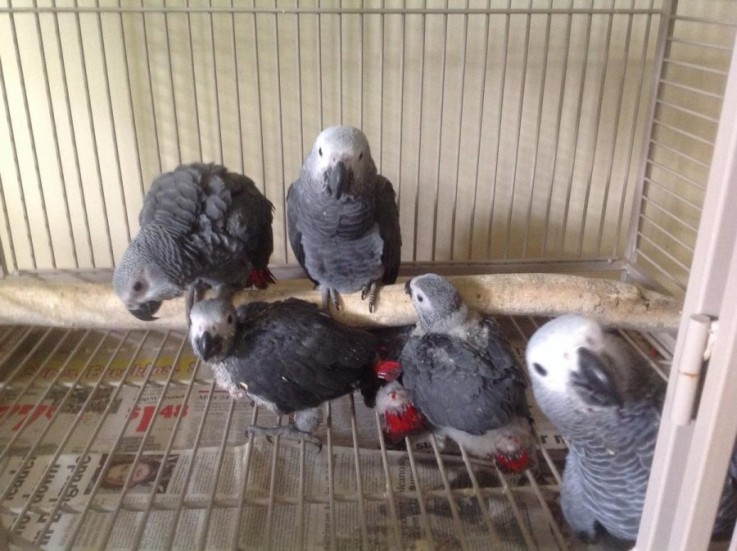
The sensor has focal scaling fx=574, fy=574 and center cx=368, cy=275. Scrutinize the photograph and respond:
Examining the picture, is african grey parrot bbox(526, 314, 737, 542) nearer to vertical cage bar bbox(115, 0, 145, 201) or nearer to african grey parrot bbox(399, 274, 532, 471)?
african grey parrot bbox(399, 274, 532, 471)

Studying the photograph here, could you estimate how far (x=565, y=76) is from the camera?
1.50 metres

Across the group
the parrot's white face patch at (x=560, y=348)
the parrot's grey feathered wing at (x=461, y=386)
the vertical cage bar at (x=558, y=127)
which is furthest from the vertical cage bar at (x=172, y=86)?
the parrot's white face patch at (x=560, y=348)

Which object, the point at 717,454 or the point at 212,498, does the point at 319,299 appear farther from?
the point at 717,454

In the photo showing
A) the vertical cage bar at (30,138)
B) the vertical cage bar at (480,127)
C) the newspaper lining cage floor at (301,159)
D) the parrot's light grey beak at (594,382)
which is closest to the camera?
the parrot's light grey beak at (594,382)

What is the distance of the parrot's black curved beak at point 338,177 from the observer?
1126 mm

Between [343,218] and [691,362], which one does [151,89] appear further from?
[691,362]

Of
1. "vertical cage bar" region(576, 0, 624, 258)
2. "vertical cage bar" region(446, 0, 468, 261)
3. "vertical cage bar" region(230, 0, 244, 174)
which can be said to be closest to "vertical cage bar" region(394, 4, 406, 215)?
"vertical cage bar" region(446, 0, 468, 261)

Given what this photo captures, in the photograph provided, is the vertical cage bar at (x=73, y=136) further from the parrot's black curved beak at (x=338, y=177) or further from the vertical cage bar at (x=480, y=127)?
the vertical cage bar at (x=480, y=127)

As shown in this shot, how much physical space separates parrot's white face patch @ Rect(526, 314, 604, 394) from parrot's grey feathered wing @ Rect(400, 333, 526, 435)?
0.64 ft

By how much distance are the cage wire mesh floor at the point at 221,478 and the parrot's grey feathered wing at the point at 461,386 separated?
0.35 feet

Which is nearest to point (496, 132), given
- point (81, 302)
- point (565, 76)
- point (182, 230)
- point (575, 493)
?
point (565, 76)

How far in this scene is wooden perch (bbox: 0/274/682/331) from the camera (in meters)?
1.20

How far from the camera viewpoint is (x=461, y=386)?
105cm

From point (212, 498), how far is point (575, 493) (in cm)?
60
